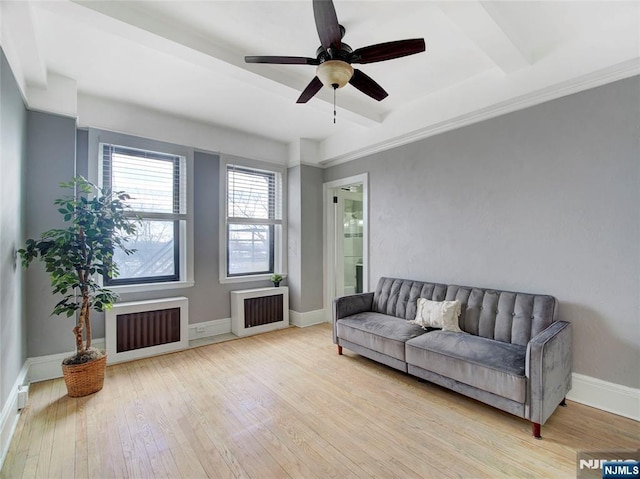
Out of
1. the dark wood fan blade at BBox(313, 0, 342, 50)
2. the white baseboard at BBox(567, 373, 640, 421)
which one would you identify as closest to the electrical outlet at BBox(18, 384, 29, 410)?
the dark wood fan blade at BBox(313, 0, 342, 50)

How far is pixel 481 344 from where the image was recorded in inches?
98.9

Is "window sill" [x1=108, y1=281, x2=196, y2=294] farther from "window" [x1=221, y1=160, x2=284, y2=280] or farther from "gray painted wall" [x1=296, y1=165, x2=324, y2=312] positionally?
"gray painted wall" [x1=296, y1=165, x2=324, y2=312]

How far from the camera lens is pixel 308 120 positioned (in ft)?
13.3

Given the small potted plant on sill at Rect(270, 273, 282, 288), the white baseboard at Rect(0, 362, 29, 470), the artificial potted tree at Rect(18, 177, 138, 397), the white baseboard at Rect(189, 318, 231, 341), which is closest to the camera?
the white baseboard at Rect(0, 362, 29, 470)

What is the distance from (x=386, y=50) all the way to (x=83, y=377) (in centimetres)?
350

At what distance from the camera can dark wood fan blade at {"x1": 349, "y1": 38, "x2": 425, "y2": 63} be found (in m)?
1.84

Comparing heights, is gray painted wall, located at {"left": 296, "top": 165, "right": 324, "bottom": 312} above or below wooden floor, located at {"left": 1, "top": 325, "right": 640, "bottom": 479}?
above

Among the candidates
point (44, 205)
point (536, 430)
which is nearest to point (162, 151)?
point (44, 205)

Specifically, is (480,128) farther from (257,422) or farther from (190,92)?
(257,422)

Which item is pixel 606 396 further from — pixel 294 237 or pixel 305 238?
pixel 294 237

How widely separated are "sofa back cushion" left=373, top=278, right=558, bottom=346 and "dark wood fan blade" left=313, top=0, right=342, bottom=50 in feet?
8.22

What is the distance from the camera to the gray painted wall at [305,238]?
4.77 metres

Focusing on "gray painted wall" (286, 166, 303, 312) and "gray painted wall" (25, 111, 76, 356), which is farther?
"gray painted wall" (286, 166, 303, 312)

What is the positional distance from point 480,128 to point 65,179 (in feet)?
14.0
